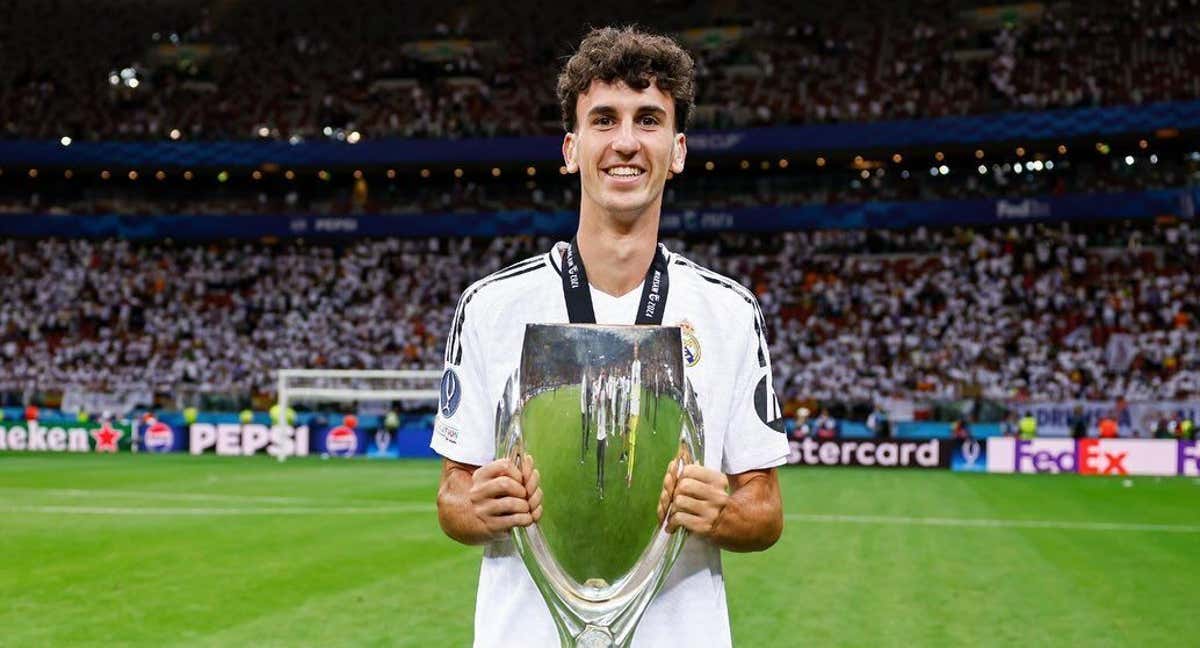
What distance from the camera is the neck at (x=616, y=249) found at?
2.65m

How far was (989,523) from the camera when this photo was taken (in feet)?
57.1

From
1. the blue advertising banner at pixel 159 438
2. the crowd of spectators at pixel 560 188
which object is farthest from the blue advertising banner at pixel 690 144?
the blue advertising banner at pixel 159 438

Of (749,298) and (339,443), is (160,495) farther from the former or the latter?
(749,298)

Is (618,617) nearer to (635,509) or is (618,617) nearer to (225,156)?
(635,509)

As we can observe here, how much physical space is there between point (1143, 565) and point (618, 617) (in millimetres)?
12946

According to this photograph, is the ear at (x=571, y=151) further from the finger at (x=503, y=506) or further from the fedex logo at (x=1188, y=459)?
the fedex logo at (x=1188, y=459)

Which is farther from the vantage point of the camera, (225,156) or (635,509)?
(225,156)

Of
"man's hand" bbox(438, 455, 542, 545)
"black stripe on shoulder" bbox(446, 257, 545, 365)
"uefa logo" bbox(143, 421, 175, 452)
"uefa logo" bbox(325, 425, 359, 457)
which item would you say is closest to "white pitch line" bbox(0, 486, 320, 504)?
"uefa logo" bbox(325, 425, 359, 457)

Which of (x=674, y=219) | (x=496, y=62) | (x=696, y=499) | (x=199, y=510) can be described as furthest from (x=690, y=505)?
(x=496, y=62)

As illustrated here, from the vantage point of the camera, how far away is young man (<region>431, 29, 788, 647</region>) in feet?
8.27

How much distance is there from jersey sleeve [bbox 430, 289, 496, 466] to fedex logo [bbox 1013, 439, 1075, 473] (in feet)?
97.9

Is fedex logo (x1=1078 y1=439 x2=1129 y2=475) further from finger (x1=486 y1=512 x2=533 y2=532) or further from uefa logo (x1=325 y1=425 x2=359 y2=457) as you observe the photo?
finger (x1=486 y1=512 x2=533 y2=532)

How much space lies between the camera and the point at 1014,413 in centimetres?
3294

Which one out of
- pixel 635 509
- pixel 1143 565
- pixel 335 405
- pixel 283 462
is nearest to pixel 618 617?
pixel 635 509
